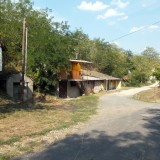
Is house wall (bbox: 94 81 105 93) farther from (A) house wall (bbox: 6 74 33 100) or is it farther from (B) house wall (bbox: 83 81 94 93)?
(A) house wall (bbox: 6 74 33 100)

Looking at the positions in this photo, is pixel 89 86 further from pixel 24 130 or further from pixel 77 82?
pixel 24 130

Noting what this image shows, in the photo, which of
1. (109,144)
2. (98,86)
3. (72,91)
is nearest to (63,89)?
(72,91)

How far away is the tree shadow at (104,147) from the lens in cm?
1162

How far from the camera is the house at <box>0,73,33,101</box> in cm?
3525

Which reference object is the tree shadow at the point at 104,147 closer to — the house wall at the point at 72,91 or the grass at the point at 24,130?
the grass at the point at 24,130

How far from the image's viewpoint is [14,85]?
119 feet

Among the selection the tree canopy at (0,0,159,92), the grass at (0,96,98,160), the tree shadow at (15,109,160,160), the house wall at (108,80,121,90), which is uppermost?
the tree canopy at (0,0,159,92)

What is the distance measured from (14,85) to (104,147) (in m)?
24.3

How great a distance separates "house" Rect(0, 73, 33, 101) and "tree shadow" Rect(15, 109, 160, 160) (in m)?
20.0

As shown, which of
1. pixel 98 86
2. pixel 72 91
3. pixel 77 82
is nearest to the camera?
pixel 72 91

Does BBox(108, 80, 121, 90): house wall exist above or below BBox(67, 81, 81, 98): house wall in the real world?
above

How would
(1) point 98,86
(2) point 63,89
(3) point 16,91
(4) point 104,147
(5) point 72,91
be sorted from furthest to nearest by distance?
(1) point 98,86, (5) point 72,91, (2) point 63,89, (3) point 16,91, (4) point 104,147

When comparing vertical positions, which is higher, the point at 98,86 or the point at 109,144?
the point at 98,86

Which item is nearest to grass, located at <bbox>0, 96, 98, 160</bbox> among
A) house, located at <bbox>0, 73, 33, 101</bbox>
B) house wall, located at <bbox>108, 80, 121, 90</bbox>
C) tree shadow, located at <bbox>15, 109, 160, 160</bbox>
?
tree shadow, located at <bbox>15, 109, 160, 160</bbox>
